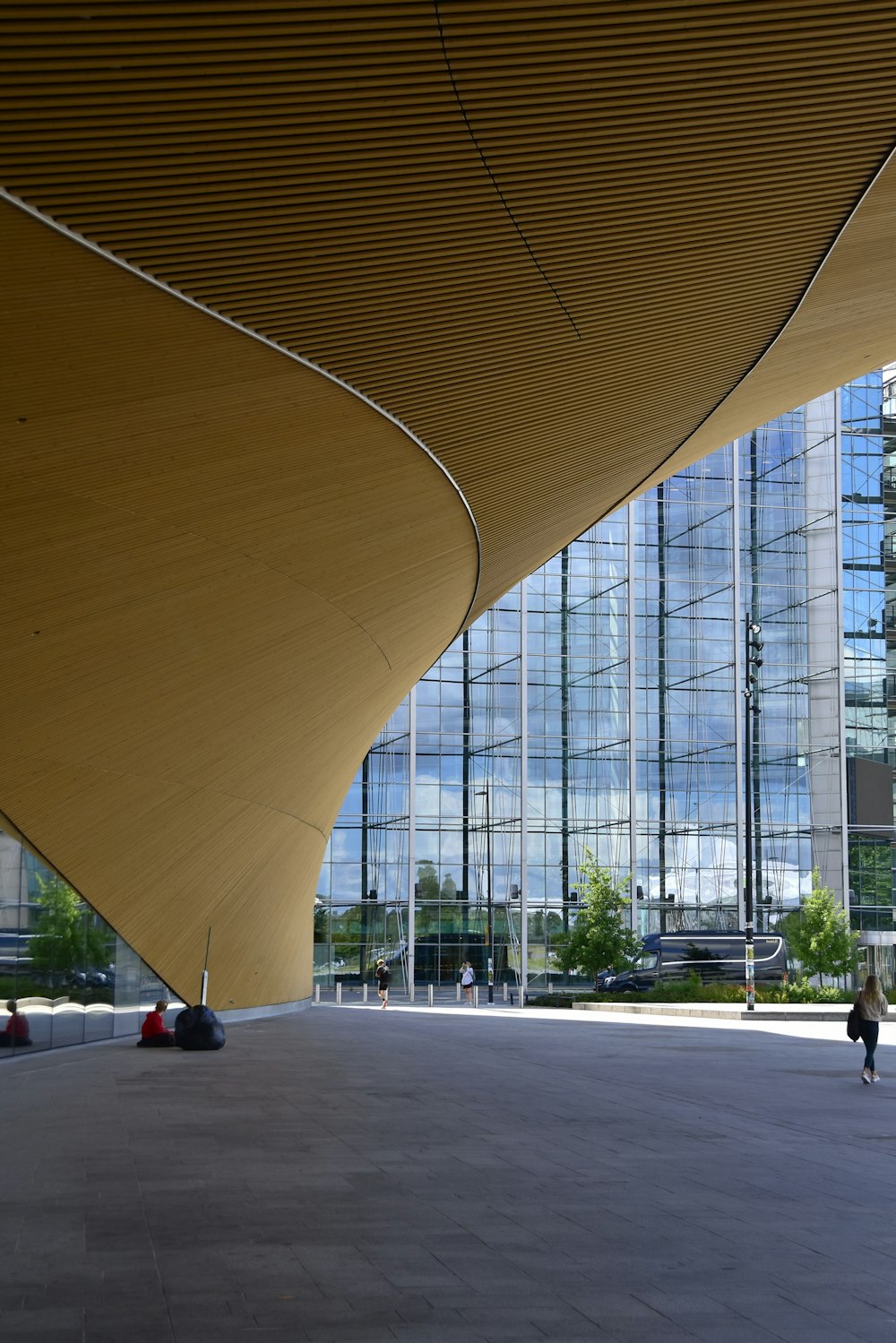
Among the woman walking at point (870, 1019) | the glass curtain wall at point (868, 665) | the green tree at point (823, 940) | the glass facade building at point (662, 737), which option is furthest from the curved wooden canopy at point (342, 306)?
the glass curtain wall at point (868, 665)

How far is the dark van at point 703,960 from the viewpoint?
39.2 meters

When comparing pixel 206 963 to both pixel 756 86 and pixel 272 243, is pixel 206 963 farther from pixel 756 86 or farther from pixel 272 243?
pixel 756 86

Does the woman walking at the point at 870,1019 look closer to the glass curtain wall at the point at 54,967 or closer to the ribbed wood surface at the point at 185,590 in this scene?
the ribbed wood surface at the point at 185,590

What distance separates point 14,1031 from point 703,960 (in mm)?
27205

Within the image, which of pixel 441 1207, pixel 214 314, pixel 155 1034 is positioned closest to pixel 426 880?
pixel 155 1034

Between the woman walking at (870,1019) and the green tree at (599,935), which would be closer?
the woman walking at (870,1019)

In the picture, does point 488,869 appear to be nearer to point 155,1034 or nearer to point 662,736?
point 662,736

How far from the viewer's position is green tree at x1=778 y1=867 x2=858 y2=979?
36.6 m

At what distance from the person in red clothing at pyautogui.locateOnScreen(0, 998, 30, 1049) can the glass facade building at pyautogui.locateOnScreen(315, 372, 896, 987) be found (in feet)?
96.3

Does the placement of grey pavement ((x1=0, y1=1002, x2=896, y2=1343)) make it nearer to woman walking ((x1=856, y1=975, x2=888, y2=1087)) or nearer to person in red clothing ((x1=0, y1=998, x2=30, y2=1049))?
woman walking ((x1=856, y1=975, x2=888, y2=1087))

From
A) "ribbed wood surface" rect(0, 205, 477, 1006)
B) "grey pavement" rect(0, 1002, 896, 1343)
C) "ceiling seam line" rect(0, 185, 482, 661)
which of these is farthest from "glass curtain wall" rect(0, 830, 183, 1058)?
"ceiling seam line" rect(0, 185, 482, 661)

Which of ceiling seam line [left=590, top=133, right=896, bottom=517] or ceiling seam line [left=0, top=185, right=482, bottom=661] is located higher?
ceiling seam line [left=590, top=133, right=896, bottom=517]

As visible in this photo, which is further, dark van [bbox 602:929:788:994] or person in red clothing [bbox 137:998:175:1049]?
dark van [bbox 602:929:788:994]

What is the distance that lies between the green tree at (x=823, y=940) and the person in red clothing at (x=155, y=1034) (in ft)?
73.8
